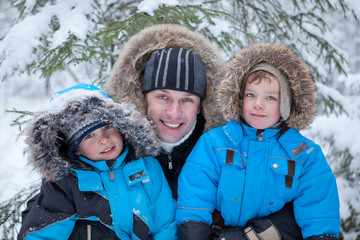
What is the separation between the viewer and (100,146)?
7.06 ft

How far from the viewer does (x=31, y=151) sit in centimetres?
207

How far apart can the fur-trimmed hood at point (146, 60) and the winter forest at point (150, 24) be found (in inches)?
9.5

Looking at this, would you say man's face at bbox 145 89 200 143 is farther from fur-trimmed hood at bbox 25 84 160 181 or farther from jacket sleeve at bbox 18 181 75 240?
jacket sleeve at bbox 18 181 75 240

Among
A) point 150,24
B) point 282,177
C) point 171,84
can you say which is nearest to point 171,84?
point 171,84

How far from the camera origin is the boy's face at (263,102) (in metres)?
2.11

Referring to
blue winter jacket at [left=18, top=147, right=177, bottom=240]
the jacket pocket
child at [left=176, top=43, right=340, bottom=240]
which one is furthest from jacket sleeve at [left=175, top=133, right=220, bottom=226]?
the jacket pocket

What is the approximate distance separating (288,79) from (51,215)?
82.2 inches

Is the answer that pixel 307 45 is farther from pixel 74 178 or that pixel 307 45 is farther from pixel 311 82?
pixel 74 178

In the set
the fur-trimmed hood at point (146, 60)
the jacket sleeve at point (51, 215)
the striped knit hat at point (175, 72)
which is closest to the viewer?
the jacket sleeve at point (51, 215)

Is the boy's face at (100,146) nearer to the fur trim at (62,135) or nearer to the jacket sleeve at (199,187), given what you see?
the fur trim at (62,135)

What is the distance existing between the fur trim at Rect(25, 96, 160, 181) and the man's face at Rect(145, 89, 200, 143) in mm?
184

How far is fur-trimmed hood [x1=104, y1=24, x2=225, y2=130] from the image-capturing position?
2.50 meters

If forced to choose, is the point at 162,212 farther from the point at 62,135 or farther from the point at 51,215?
the point at 62,135

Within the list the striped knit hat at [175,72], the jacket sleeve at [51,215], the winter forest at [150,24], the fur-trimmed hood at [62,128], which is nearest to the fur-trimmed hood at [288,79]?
the striped knit hat at [175,72]
